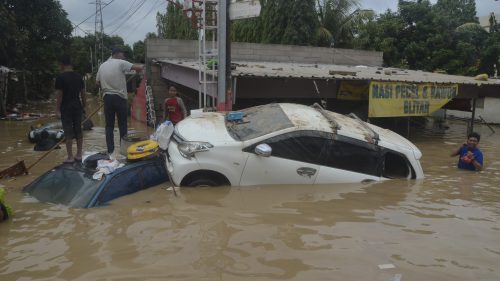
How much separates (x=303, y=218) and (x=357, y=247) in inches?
38.6

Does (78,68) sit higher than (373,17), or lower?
lower

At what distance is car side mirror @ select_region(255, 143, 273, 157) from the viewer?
5.83 meters

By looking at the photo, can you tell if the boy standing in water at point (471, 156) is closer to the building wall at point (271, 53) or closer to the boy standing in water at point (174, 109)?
the boy standing in water at point (174, 109)

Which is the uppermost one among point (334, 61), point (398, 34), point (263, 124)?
point (398, 34)

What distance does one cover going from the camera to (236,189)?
19.7 feet

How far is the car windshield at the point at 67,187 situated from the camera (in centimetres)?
538

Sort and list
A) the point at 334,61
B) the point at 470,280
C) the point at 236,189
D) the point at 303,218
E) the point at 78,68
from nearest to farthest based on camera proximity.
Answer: the point at 470,280 → the point at 303,218 → the point at 236,189 → the point at 334,61 → the point at 78,68

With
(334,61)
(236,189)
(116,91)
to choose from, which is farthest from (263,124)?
(334,61)

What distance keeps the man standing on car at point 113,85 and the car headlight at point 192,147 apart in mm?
1953

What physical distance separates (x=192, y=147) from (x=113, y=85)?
2.30m

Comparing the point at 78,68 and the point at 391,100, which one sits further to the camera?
the point at 78,68

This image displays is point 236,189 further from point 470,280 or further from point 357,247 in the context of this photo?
point 470,280

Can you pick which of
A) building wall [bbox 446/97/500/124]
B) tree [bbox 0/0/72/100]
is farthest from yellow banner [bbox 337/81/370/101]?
tree [bbox 0/0/72/100]

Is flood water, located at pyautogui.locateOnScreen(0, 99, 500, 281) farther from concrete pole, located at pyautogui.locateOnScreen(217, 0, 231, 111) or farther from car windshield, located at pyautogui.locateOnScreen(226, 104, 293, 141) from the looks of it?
concrete pole, located at pyautogui.locateOnScreen(217, 0, 231, 111)
